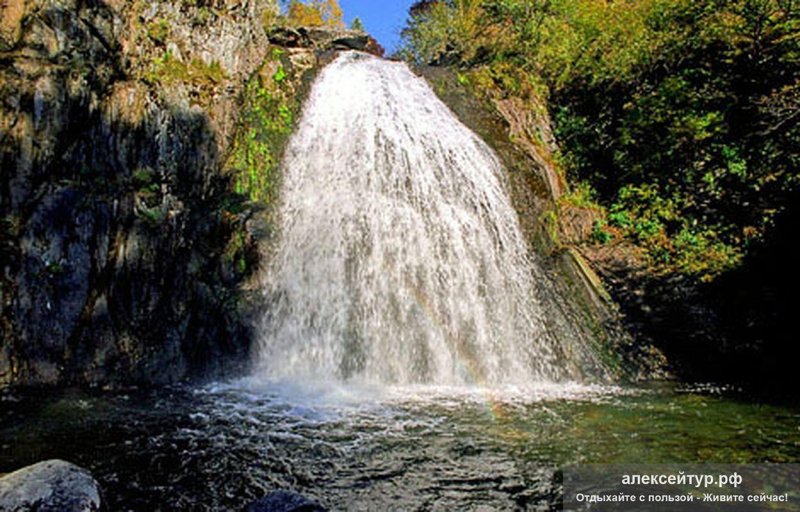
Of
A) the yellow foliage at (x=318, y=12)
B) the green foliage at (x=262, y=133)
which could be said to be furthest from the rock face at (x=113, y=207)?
the yellow foliage at (x=318, y=12)

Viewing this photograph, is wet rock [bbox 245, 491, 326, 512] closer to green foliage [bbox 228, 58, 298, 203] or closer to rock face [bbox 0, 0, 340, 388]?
rock face [bbox 0, 0, 340, 388]

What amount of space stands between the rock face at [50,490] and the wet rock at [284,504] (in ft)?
3.81

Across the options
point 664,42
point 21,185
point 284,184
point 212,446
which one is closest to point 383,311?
point 284,184

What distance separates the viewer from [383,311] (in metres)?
9.28

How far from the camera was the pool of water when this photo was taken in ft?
14.2

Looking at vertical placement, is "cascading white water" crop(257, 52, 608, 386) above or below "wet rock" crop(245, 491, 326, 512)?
above

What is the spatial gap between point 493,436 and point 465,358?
339 cm

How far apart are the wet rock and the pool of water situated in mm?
481

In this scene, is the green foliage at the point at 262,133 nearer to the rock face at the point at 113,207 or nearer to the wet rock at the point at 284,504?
the rock face at the point at 113,207

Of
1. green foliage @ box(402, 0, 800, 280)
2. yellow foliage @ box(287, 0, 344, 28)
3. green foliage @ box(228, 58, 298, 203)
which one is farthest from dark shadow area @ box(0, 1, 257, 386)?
yellow foliage @ box(287, 0, 344, 28)

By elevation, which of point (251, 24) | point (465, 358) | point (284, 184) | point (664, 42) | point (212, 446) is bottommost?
point (212, 446)

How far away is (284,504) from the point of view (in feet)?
11.8

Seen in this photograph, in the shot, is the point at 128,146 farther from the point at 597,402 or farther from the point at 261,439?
the point at 597,402

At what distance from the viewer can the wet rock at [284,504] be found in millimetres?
3570
